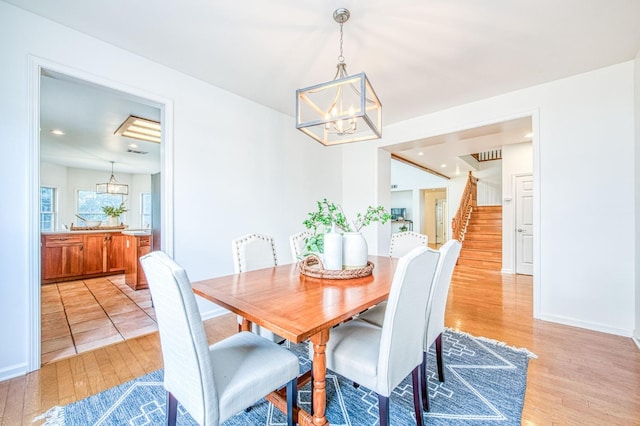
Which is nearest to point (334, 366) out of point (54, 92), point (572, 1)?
point (572, 1)

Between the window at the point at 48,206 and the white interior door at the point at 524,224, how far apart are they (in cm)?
1028

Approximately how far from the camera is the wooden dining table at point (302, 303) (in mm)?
1111

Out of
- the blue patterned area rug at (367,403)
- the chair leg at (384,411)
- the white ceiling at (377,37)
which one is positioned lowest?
the blue patterned area rug at (367,403)

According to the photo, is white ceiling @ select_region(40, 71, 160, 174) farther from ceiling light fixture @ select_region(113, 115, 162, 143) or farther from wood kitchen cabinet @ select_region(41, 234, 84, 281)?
wood kitchen cabinet @ select_region(41, 234, 84, 281)

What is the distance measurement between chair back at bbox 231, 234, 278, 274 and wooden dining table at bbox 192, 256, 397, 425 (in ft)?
0.90

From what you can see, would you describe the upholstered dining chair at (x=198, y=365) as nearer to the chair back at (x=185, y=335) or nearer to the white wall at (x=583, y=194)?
the chair back at (x=185, y=335)

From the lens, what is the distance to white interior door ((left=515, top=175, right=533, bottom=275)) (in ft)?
16.9

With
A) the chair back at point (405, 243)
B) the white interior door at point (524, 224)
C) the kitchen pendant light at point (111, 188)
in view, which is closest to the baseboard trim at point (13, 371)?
the chair back at point (405, 243)

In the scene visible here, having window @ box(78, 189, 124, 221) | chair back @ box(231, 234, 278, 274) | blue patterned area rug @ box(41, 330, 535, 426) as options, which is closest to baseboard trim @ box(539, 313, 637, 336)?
blue patterned area rug @ box(41, 330, 535, 426)

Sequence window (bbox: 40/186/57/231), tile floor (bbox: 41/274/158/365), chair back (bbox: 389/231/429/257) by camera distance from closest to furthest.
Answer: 1. tile floor (bbox: 41/274/158/365)
2. chair back (bbox: 389/231/429/257)
3. window (bbox: 40/186/57/231)

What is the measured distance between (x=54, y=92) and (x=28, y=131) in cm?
163

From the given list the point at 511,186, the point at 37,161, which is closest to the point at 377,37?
the point at 37,161

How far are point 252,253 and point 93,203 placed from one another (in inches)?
300

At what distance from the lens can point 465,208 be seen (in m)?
7.86
